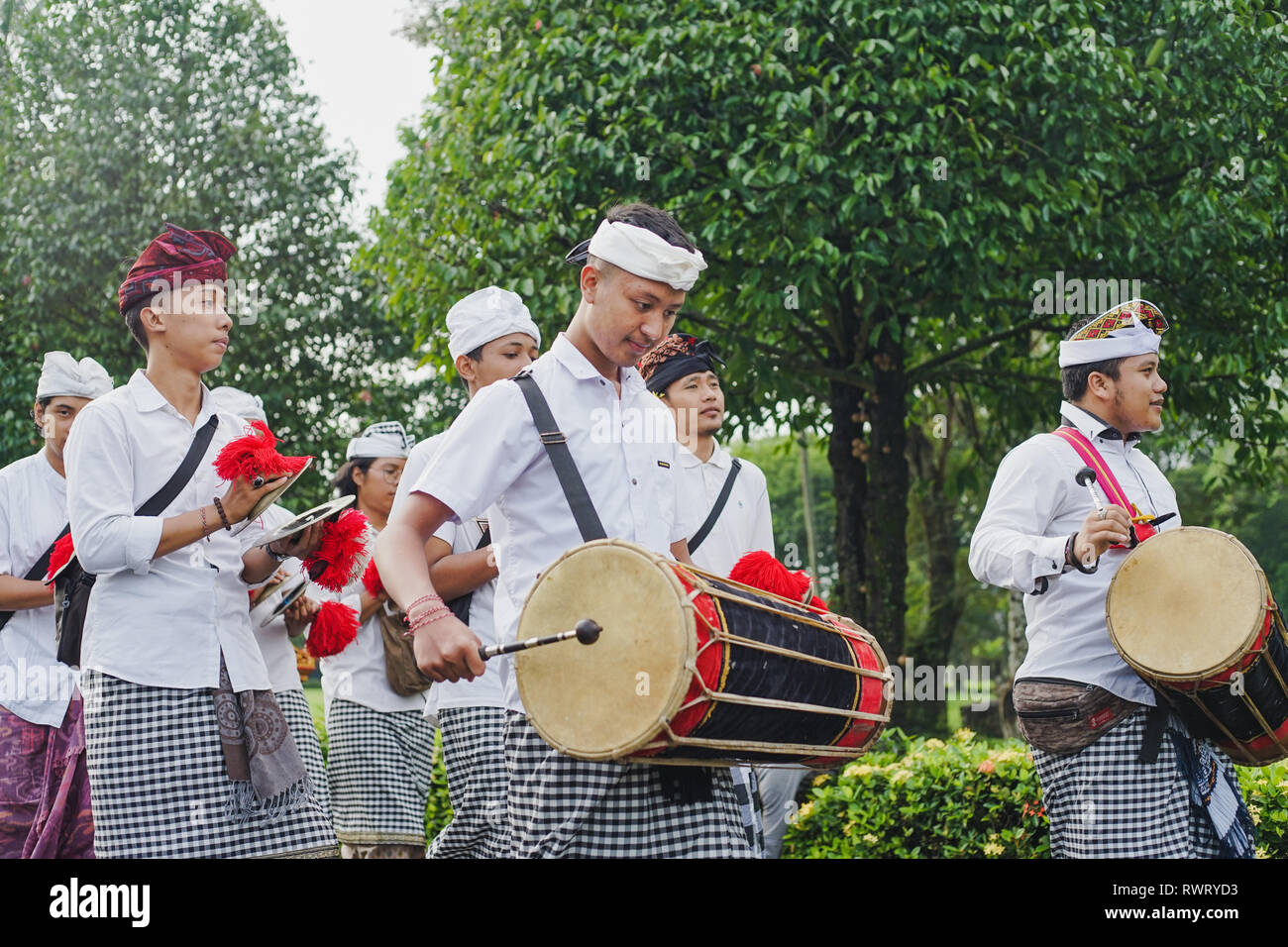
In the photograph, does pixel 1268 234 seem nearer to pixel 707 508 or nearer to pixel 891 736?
pixel 891 736

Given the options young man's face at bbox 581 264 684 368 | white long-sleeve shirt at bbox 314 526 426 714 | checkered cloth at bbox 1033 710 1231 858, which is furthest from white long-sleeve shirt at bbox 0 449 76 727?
checkered cloth at bbox 1033 710 1231 858

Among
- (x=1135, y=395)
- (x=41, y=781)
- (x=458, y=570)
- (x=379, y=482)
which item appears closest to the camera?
(x=458, y=570)

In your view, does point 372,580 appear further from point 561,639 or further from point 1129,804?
point 1129,804

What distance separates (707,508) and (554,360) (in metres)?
2.25

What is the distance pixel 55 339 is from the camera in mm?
16703

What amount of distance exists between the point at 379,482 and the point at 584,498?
3.16 metres

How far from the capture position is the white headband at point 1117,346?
4797 mm

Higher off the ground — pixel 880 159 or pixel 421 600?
pixel 880 159

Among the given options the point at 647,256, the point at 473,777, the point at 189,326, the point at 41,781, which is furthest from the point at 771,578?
the point at 41,781

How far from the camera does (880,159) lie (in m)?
9.02

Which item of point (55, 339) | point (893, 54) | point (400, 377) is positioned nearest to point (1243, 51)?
point (893, 54)

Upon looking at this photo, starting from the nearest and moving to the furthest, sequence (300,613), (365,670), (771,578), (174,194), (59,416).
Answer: (771,578), (300,613), (59,416), (365,670), (174,194)

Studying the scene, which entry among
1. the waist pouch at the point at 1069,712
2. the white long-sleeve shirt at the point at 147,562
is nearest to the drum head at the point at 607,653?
the white long-sleeve shirt at the point at 147,562

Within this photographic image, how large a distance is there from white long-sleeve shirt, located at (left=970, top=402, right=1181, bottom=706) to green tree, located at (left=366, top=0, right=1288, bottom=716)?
4360 mm
